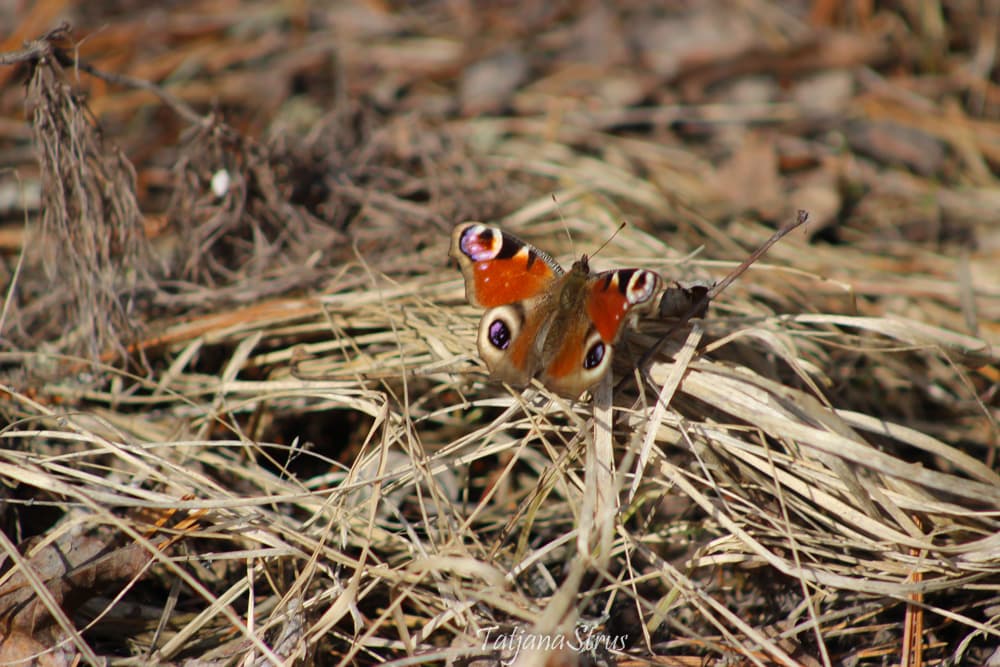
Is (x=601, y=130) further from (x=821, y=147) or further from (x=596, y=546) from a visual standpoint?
(x=596, y=546)

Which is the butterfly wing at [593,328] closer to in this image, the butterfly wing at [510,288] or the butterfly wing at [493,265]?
the butterfly wing at [510,288]

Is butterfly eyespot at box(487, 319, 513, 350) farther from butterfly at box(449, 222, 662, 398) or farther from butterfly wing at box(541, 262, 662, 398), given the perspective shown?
butterfly wing at box(541, 262, 662, 398)

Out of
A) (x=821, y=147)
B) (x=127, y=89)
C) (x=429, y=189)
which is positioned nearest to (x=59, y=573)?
(x=429, y=189)

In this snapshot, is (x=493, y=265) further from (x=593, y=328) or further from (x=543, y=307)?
(x=593, y=328)

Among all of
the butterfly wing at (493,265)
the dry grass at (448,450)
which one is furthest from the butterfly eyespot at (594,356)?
the butterfly wing at (493,265)

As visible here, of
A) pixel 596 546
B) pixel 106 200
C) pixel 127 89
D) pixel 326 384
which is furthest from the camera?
pixel 127 89

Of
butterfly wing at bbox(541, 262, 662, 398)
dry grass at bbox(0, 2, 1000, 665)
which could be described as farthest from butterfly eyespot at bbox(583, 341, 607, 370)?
dry grass at bbox(0, 2, 1000, 665)
